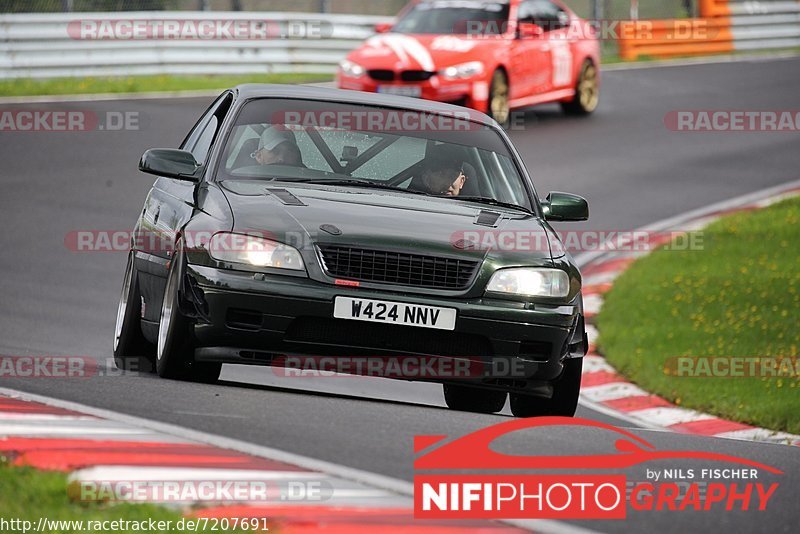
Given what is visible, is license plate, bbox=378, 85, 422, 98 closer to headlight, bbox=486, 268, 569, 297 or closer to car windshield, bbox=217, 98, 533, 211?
car windshield, bbox=217, 98, 533, 211

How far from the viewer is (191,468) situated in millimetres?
5176

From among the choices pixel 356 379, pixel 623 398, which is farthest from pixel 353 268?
pixel 623 398

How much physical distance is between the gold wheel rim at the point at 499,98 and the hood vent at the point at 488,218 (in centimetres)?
1150

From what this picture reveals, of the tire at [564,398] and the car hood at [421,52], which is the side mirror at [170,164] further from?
the car hood at [421,52]

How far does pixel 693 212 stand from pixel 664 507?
1198cm

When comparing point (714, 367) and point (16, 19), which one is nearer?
point (714, 367)

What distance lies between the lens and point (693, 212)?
16.8m

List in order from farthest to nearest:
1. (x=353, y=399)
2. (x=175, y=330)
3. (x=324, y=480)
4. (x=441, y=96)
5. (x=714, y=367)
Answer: (x=441, y=96) < (x=714, y=367) < (x=353, y=399) < (x=175, y=330) < (x=324, y=480)

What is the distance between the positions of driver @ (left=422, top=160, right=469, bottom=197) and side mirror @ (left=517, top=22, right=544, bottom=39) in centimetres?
1218

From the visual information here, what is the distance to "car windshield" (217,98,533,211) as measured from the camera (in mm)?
7867

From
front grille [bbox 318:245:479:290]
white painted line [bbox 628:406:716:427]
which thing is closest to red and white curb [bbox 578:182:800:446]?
white painted line [bbox 628:406:716:427]

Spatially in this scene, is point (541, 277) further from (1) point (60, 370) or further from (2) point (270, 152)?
(1) point (60, 370)

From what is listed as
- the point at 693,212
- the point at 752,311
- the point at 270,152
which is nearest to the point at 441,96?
the point at 693,212

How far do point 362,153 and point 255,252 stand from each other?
1268 millimetres
